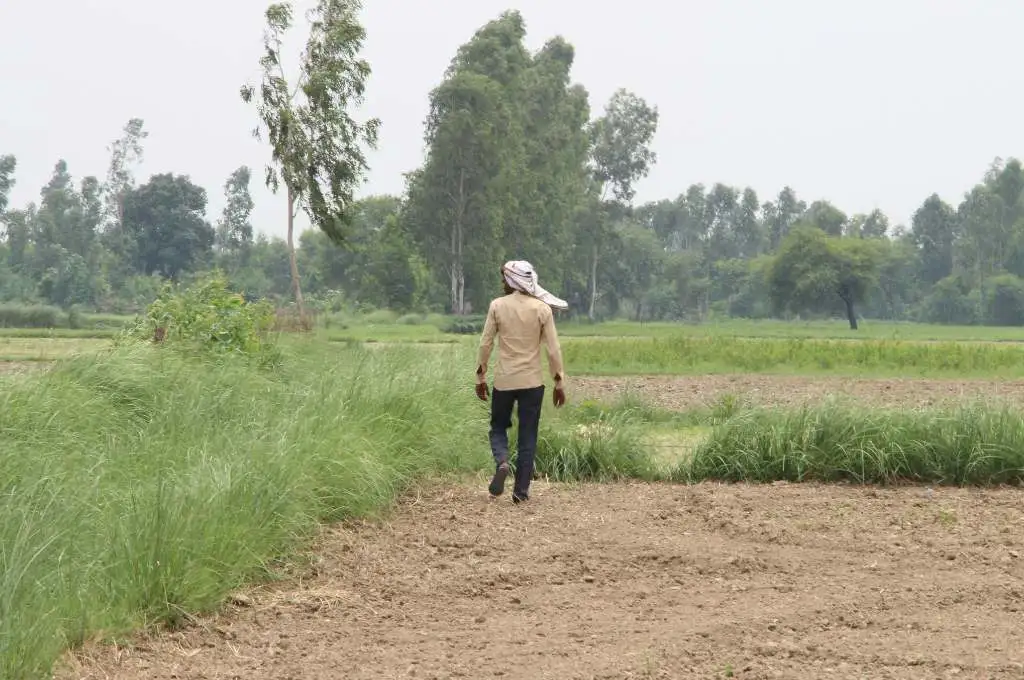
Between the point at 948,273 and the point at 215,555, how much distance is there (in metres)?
108

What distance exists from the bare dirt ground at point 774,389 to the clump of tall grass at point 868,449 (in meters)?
6.86

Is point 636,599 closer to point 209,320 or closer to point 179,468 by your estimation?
point 179,468

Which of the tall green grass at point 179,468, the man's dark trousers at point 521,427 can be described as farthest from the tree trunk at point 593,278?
the man's dark trousers at point 521,427

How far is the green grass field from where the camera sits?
6031 millimetres

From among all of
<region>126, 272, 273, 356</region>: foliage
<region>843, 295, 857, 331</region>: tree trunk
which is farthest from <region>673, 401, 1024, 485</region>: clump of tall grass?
<region>843, 295, 857, 331</region>: tree trunk

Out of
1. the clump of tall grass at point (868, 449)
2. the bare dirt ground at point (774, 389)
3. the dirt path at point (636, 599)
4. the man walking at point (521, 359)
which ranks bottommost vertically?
the bare dirt ground at point (774, 389)

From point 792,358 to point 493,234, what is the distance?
32.5 metres

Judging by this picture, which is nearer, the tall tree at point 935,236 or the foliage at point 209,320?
the foliage at point 209,320

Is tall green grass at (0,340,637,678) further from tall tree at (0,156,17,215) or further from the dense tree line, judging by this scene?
tall tree at (0,156,17,215)

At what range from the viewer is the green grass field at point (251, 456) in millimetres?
6031

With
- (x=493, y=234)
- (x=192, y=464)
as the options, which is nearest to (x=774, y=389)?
(x=192, y=464)

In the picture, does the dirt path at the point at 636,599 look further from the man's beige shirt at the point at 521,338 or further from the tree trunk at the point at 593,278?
the tree trunk at the point at 593,278

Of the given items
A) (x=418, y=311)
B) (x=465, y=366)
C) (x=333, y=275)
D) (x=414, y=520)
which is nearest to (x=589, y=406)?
(x=465, y=366)

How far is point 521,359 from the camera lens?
959 centimetres
